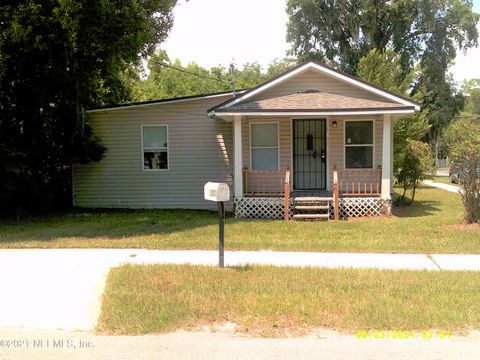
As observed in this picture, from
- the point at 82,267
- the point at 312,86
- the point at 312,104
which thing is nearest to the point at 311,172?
the point at 312,104

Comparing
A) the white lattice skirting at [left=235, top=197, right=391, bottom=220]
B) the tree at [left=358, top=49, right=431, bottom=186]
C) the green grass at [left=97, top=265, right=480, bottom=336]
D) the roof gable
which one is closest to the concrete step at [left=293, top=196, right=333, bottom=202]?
the white lattice skirting at [left=235, top=197, right=391, bottom=220]

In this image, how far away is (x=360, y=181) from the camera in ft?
45.5

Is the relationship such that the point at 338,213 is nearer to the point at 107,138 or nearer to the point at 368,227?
the point at 368,227

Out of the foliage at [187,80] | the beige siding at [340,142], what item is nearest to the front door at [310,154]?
the beige siding at [340,142]

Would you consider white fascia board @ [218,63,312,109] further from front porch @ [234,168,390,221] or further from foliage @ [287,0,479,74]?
foliage @ [287,0,479,74]

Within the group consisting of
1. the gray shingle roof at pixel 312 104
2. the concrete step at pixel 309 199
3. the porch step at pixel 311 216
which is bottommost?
the porch step at pixel 311 216

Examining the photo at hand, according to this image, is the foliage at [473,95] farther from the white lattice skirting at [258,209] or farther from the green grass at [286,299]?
the green grass at [286,299]

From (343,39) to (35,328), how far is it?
32162 mm

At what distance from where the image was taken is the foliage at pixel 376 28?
31219mm

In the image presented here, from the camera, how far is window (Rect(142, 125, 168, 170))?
51.0 ft

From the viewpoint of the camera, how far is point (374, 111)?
12500mm

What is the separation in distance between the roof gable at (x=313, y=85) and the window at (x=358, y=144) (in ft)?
2.89

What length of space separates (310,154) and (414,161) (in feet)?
13.3

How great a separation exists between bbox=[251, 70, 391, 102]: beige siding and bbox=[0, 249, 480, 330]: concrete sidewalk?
694 centimetres
